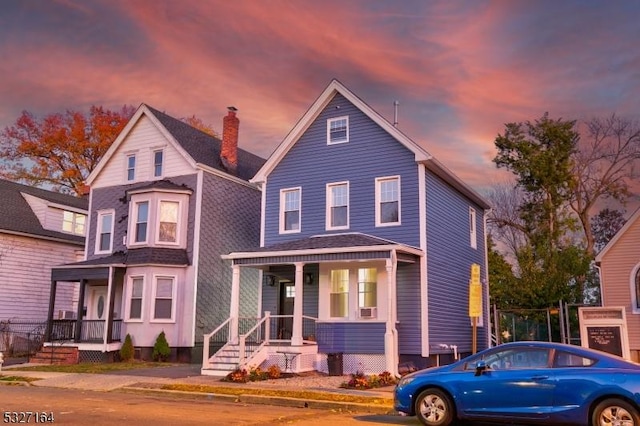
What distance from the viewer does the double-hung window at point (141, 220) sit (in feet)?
87.5

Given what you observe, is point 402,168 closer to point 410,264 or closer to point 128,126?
point 410,264

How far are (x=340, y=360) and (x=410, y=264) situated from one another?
3872 millimetres

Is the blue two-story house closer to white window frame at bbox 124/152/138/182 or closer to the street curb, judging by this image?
the street curb

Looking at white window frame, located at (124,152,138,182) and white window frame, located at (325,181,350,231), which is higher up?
white window frame, located at (124,152,138,182)

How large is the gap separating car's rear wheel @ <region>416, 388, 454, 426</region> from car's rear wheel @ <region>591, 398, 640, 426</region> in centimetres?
224

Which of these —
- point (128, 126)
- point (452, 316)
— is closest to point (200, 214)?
point (128, 126)

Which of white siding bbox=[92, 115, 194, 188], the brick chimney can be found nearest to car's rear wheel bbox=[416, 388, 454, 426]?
white siding bbox=[92, 115, 194, 188]

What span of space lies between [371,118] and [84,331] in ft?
48.6

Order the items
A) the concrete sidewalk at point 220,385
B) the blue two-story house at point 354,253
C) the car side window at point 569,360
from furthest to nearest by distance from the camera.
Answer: the blue two-story house at point 354,253
the concrete sidewalk at point 220,385
the car side window at point 569,360

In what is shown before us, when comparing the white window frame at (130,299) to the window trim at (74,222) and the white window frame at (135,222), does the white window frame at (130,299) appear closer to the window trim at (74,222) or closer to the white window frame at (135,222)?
the white window frame at (135,222)

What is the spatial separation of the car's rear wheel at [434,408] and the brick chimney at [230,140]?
19.7 m

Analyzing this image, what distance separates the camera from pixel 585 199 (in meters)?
38.6

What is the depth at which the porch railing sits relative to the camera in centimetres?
2569

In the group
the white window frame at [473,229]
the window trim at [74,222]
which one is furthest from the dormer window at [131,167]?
the white window frame at [473,229]
